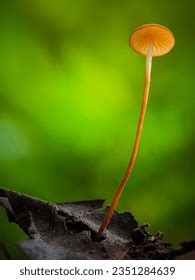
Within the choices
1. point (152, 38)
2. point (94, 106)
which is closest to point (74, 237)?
point (152, 38)

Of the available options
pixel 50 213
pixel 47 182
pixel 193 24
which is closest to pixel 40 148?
pixel 47 182

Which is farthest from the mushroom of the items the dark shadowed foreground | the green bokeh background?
the green bokeh background

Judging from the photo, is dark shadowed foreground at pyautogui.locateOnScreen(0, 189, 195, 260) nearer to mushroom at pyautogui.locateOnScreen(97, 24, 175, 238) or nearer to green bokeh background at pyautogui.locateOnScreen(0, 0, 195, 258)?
mushroom at pyautogui.locateOnScreen(97, 24, 175, 238)

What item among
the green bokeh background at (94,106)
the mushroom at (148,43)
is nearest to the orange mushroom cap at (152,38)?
the mushroom at (148,43)

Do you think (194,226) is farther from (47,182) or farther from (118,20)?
(118,20)

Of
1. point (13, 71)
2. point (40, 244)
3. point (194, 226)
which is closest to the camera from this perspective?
point (40, 244)

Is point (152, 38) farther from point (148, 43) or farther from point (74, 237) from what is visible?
point (74, 237)
